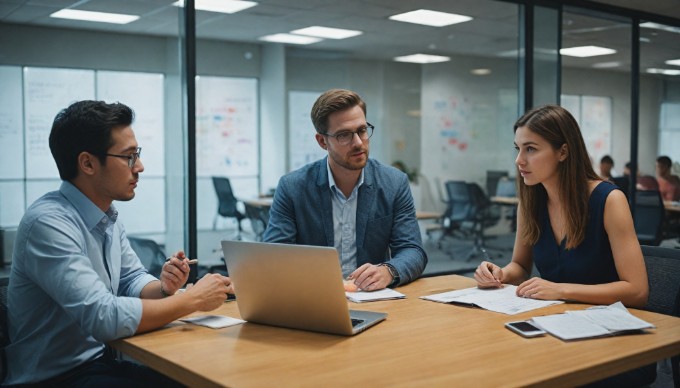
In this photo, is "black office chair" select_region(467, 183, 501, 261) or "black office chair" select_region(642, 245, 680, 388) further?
"black office chair" select_region(467, 183, 501, 261)

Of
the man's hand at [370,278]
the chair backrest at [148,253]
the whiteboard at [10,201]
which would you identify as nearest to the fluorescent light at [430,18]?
the chair backrest at [148,253]

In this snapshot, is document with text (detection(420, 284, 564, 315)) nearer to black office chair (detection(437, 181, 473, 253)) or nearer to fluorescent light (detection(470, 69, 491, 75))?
black office chair (detection(437, 181, 473, 253))

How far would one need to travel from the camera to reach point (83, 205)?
1.93 meters

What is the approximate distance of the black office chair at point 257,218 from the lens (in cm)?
668

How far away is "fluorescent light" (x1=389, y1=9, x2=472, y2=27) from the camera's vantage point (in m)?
6.59

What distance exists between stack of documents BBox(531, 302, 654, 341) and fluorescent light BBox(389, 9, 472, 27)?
5.02 metres

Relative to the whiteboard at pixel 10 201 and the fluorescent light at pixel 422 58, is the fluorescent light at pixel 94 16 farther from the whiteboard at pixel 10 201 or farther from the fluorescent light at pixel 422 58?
the fluorescent light at pixel 422 58

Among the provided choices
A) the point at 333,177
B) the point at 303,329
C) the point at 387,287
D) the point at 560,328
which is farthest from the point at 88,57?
the point at 560,328

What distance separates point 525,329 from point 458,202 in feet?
20.8

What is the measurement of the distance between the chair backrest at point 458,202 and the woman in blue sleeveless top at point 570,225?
5.40 meters

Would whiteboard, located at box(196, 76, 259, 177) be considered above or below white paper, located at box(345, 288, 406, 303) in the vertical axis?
above

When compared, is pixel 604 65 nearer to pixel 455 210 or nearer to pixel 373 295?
pixel 455 210

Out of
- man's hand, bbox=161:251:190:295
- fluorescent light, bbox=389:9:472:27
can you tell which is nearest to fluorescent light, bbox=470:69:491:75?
fluorescent light, bbox=389:9:472:27

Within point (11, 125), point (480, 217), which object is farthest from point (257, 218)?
point (11, 125)
